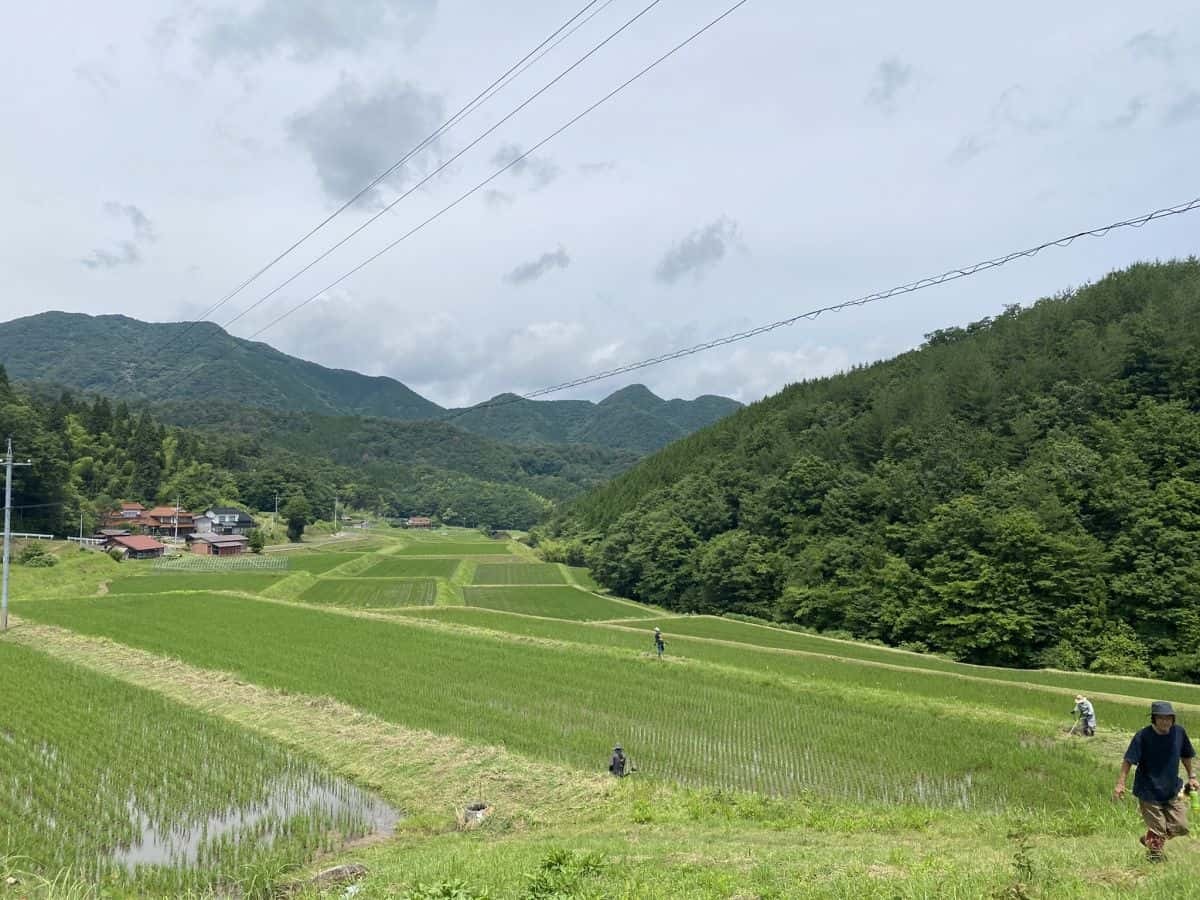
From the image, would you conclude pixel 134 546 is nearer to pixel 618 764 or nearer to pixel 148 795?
pixel 148 795

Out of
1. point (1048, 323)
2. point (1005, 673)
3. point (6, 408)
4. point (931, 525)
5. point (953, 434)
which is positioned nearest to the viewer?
point (1005, 673)

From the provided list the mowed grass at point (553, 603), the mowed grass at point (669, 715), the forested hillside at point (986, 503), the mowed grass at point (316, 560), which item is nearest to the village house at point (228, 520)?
the mowed grass at point (316, 560)

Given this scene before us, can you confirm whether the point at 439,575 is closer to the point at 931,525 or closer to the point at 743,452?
the point at 743,452

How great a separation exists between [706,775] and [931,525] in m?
39.3

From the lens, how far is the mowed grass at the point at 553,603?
51.2 meters

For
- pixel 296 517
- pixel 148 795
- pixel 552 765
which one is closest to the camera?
pixel 148 795

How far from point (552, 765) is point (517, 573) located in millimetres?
62212

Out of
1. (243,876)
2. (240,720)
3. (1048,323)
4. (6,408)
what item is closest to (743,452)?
(1048,323)

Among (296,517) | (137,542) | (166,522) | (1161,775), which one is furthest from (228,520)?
(1161,775)

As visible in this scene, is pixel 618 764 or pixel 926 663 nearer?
pixel 618 764

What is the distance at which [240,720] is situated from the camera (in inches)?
824

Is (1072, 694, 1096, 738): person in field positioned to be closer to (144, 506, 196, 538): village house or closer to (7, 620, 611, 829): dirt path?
(7, 620, 611, 829): dirt path

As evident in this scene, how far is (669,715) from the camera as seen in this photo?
71.5 feet

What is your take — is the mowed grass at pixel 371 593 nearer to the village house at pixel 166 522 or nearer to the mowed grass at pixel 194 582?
the mowed grass at pixel 194 582
